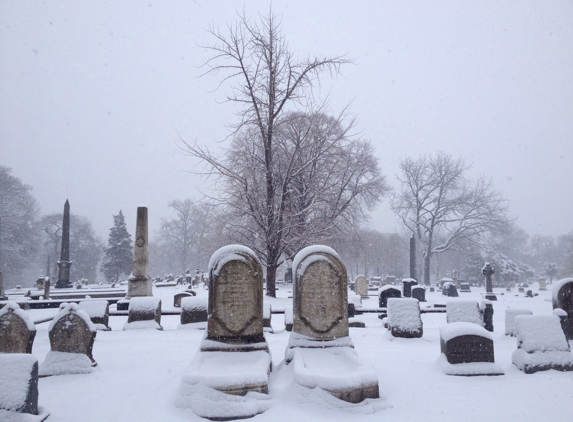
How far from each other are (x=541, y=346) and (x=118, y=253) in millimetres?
48872

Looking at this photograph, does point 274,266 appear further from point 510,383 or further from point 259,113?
point 510,383

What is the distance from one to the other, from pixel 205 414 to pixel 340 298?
9.40 ft

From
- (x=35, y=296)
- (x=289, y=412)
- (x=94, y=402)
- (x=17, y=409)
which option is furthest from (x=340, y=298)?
(x=35, y=296)

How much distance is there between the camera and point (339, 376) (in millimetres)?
5086

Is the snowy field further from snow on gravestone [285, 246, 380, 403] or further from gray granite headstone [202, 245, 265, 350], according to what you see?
gray granite headstone [202, 245, 265, 350]

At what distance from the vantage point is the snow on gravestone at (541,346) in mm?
6547

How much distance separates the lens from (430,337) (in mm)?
10312

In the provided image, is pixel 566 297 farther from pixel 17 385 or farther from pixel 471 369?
pixel 17 385

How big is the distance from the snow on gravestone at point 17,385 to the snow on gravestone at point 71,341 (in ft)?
7.03

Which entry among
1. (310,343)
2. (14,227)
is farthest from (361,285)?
(14,227)

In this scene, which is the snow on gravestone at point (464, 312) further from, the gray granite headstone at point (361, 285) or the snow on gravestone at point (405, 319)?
the gray granite headstone at point (361, 285)

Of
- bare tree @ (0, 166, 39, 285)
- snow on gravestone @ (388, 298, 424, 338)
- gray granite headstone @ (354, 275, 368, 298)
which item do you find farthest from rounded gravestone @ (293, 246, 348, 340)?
bare tree @ (0, 166, 39, 285)

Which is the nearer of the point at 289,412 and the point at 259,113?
the point at 289,412

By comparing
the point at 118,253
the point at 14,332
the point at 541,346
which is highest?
the point at 118,253
